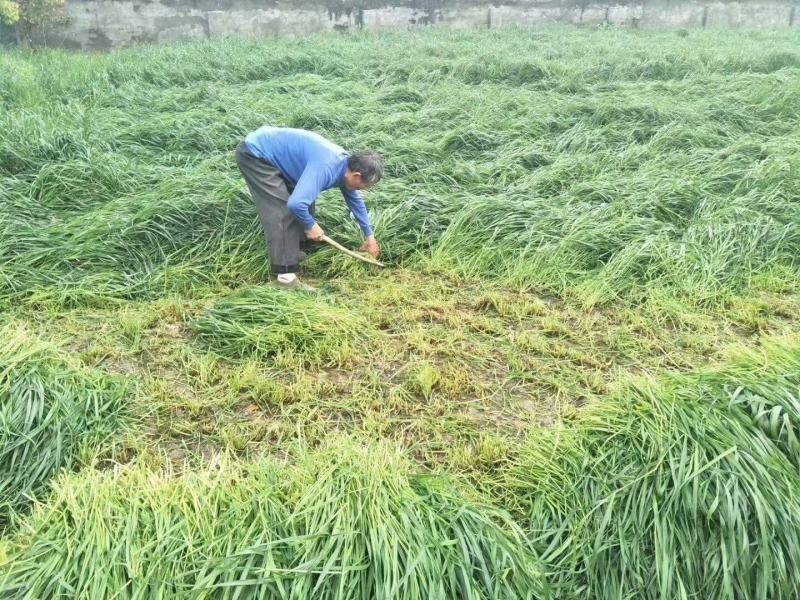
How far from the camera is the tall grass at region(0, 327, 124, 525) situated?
2355 mm

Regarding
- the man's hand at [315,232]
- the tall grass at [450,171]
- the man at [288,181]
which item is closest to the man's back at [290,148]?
the man at [288,181]

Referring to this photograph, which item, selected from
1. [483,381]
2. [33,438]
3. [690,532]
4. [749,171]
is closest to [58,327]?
[33,438]

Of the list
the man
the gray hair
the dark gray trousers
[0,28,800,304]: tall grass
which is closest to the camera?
the gray hair

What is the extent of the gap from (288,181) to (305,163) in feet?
0.71

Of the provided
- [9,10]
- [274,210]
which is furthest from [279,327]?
[9,10]

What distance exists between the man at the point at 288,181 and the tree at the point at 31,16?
957cm

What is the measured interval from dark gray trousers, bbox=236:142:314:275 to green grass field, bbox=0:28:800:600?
0.23 m

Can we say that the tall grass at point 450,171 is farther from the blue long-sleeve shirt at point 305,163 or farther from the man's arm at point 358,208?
the blue long-sleeve shirt at point 305,163

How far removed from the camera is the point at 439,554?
1.97 meters

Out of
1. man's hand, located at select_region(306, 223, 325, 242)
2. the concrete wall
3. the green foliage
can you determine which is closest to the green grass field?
man's hand, located at select_region(306, 223, 325, 242)

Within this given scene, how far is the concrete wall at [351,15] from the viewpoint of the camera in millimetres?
13406

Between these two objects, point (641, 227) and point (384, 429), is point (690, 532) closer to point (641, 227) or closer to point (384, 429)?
point (384, 429)

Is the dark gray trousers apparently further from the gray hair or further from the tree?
the tree

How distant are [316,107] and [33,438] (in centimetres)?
527
